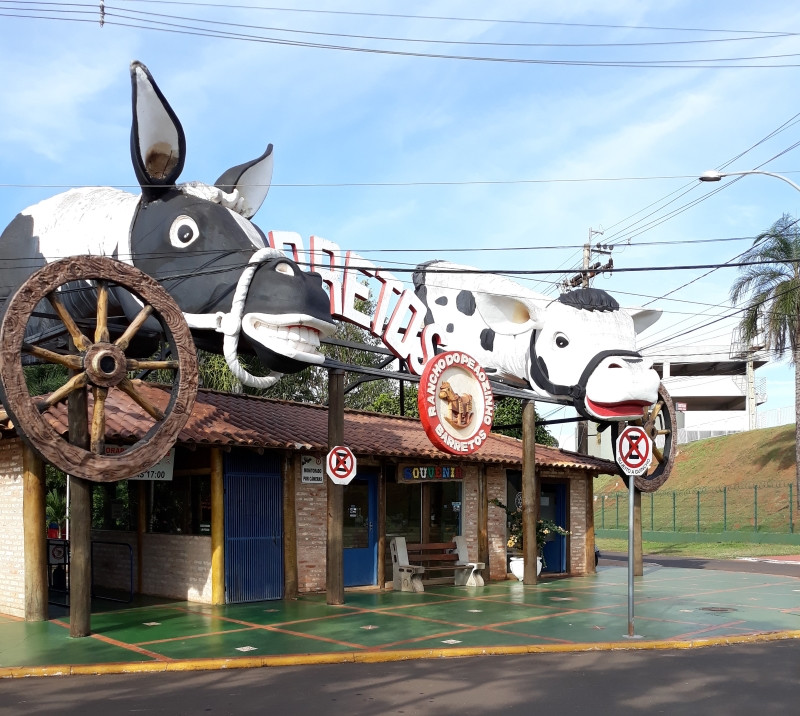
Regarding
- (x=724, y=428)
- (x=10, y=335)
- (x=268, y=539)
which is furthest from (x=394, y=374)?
(x=724, y=428)

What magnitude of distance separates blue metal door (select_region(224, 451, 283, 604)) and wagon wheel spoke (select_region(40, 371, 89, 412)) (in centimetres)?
462

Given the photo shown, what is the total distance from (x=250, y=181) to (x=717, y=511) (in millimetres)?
35402

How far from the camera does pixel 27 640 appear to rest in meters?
11.2

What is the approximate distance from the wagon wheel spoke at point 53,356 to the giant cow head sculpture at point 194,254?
1.69 m

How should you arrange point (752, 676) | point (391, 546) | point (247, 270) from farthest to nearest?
point (391, 546) < point (247, 270) < point (752, 676)

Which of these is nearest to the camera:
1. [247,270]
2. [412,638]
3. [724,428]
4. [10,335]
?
[10,335]

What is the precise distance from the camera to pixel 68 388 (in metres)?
11.1

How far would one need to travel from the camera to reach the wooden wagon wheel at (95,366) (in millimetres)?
10656

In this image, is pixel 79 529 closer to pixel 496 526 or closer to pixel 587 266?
pixel 496 526

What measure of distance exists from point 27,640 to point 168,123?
23.3ft

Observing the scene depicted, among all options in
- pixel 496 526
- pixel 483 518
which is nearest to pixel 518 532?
pixel 496 526

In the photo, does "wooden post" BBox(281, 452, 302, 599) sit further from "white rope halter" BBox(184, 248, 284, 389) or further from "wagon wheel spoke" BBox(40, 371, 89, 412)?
"wagon wheel spoke" BBox(40, 371, 89, 412)

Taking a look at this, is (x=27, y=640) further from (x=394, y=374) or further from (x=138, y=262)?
(x=394, y=374)

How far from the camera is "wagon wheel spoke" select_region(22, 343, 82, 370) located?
10734 millimetres
